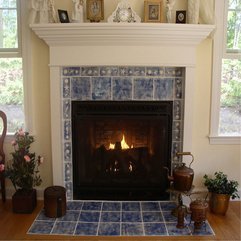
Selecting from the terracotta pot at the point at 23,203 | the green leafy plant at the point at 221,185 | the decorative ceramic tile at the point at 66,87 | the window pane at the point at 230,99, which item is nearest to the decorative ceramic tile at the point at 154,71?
the window pane at the point at 230,99

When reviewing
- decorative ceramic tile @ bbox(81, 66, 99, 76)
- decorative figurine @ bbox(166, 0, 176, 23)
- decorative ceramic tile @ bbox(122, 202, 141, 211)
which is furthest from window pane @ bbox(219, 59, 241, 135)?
decorative ceramic tile @ bbox(81, 66, 99, 76)

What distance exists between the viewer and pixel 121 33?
269 cm

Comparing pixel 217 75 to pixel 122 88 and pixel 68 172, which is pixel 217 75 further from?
pixel 68 172

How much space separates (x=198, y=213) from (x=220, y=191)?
47 cm

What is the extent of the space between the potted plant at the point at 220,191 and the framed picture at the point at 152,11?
1.58 metres

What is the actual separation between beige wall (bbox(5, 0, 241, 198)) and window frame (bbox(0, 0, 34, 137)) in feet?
0.13

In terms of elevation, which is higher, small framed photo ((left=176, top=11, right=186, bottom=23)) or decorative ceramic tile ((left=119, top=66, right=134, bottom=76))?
small framed photo ((left=176, top=11, right=186, bottom=23))

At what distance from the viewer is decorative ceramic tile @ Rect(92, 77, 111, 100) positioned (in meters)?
2.97

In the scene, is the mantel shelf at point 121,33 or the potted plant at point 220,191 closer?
the mantel shelf at point 121,33

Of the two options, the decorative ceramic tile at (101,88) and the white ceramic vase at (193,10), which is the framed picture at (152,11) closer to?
the white ceramic vase at (193,10)

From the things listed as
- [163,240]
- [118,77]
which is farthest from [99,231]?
[118,77]

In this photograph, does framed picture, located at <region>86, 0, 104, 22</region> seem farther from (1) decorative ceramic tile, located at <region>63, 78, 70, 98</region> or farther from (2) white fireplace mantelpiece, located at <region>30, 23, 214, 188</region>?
(1) decorative ceramic tile, located at <region>63, 78, 70, 98</region>

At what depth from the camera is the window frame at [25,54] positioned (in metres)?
2.92

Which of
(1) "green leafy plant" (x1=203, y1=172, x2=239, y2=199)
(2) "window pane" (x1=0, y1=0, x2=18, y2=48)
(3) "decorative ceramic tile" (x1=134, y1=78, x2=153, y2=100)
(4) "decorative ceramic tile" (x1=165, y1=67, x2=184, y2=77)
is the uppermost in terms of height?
(2) "window pane" (x1=0, y1=0, x2=18, y2=48)
